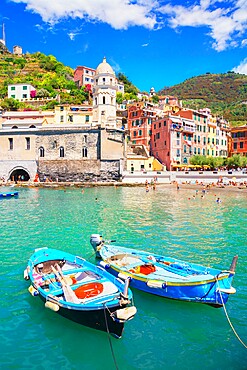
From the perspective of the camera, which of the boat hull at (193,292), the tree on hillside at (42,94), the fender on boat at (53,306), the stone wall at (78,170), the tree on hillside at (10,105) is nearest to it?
the fender on boat at (53,306)

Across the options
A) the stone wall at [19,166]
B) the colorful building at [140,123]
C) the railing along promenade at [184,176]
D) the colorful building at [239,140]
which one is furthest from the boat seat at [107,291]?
the colorful building at [239,140]

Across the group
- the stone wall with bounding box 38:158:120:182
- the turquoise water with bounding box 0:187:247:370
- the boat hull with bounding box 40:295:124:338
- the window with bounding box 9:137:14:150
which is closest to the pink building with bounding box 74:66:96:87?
the window with bounding box 9:137:14:150

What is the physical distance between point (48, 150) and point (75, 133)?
572 centimetres

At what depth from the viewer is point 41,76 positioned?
9494cm

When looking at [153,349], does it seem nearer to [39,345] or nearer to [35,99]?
[39,345]

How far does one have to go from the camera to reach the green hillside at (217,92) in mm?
Answer: 124812

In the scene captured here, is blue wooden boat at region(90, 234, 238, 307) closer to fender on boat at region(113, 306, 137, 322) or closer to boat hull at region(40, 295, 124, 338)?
boat hull at region(40, 295, 124, 338)

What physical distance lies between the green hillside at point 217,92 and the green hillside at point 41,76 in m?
49.4

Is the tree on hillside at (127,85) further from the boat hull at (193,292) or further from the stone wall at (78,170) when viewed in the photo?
the boat hull at (193,292)

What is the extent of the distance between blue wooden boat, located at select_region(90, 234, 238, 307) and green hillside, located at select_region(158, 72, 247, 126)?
107 metres

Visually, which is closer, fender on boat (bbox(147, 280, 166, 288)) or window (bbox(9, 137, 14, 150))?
fender on boat (bbox(147, 280, 166, 288))

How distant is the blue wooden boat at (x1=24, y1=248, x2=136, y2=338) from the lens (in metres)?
6.54

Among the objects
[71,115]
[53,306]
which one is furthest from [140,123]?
[53,306]

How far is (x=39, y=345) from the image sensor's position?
22.1 ft
